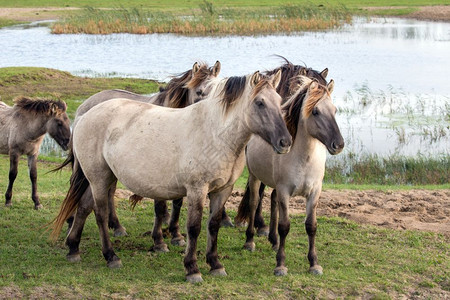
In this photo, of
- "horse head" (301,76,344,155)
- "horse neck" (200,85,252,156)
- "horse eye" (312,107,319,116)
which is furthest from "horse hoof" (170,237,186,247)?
"horse eye" (312,107,319,116)


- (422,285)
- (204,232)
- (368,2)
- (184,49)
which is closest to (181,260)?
(204,232)

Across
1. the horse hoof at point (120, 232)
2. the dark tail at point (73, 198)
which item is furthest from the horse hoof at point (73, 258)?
the horse hoof at point (120, 232)

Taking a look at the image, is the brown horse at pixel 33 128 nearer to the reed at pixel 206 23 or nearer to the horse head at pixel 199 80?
the horse head at pixel 199 80

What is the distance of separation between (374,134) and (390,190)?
578 centimetres

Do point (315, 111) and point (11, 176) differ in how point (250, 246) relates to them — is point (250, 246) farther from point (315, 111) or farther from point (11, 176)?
point (11, 176)

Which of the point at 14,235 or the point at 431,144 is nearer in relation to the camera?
the point at 14,235

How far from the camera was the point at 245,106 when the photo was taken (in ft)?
19.7

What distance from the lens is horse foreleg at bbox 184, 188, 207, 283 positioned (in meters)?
6.13

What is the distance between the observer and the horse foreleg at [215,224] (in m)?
6.36

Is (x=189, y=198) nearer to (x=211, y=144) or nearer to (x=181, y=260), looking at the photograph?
(x=211, y=144)

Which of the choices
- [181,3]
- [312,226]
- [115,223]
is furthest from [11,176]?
[181,3]

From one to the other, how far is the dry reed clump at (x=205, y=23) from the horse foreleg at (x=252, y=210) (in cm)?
2853

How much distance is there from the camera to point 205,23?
119ft

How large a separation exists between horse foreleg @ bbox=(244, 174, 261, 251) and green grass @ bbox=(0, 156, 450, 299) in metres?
0.12
